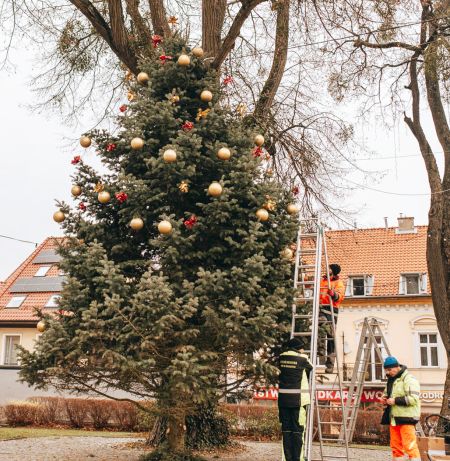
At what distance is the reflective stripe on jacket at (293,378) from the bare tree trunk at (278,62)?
6.13 meters

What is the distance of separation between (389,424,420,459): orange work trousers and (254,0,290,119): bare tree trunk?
7121 millimetres

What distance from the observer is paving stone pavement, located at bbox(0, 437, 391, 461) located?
11.7 m

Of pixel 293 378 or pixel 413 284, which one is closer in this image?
pixel 293 378

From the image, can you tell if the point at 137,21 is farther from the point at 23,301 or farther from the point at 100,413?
the point at 23,301

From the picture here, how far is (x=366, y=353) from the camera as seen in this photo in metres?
11.3

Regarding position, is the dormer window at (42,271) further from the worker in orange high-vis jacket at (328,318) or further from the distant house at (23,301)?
the worker in orange high-vis jacket at (328,318)

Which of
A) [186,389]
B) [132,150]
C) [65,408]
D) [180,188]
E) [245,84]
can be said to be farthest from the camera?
[65,408]

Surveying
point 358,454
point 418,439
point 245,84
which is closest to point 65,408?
point 358,454

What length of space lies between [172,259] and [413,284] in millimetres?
26865

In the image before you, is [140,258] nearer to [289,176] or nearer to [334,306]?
[334,306]

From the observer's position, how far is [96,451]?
12789 millimetres

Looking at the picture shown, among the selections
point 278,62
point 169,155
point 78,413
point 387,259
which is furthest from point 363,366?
point 387,259

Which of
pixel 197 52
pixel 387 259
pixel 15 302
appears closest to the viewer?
pixel 197 52

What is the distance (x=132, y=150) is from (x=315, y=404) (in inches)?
194
